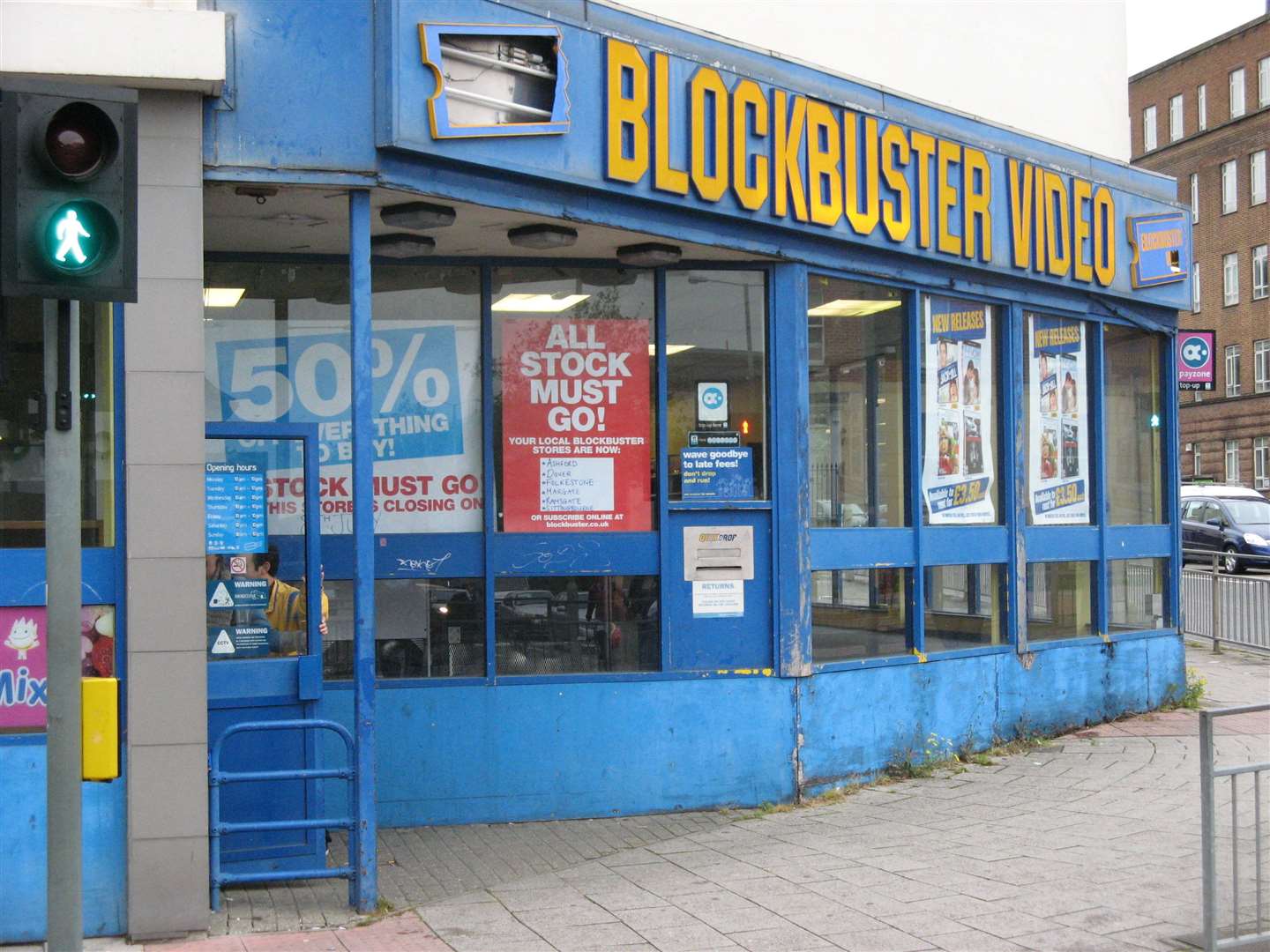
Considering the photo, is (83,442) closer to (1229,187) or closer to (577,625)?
(577,625)

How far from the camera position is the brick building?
5372 centimetres

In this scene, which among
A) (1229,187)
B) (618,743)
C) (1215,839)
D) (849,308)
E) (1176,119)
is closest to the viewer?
(1215,839)

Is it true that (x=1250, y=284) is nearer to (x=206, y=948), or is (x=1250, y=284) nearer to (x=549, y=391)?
(x=549, y=391)

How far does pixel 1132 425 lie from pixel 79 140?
34.3 ft

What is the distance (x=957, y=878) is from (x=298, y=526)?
407 centimetres

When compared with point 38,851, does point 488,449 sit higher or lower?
higher

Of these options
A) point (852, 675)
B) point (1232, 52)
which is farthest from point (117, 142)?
point (1232, 52)

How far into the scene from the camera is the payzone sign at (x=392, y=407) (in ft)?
28.1

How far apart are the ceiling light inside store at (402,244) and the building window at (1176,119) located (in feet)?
189

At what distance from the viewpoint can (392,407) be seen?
8.82 meters

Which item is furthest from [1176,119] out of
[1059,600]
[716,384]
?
[716,384]

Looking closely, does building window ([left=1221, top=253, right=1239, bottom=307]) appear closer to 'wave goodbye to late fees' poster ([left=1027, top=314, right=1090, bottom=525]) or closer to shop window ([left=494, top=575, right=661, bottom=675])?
'wave goodbye to late fees' poster ([left=1027, top=314, right=1090, bottom=525])

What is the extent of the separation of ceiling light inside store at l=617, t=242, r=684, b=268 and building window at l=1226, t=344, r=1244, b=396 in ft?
168

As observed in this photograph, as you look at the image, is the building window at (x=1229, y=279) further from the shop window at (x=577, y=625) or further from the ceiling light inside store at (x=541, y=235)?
the ceiling light inside store at (x=541, y=235)
